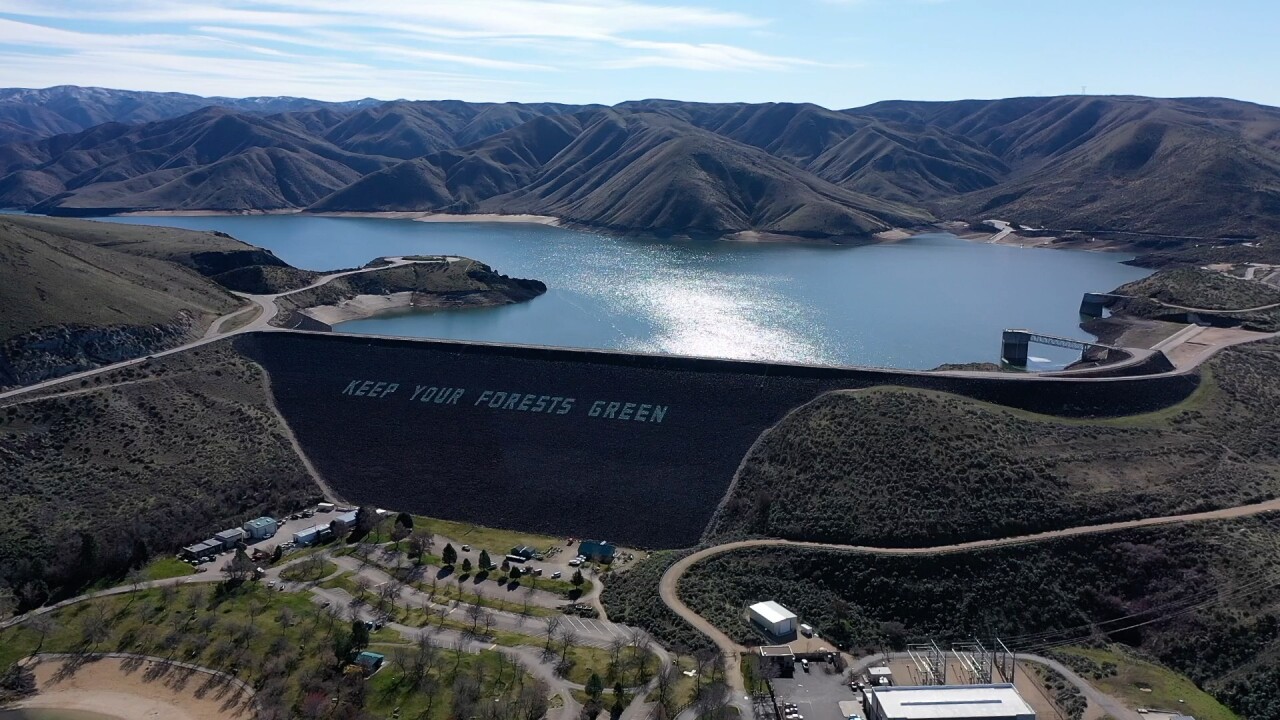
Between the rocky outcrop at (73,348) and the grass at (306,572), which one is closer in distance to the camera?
the grass at (306,572)

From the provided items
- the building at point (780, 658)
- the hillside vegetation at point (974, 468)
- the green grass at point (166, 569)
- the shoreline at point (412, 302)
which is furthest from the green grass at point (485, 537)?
the shoreline at point (412, 302)

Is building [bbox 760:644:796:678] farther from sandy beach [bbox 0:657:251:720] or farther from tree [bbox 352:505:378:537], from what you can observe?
tree [bbox 352:505:378:537]

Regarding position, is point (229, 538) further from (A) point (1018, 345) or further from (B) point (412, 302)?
(B) point (412, 302)

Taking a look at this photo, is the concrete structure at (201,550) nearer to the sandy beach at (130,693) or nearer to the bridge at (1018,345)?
the sandy beach at (130,693)

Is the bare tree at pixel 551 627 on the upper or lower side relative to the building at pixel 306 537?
upper

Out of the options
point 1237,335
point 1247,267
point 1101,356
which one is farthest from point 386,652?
point 1247,267
